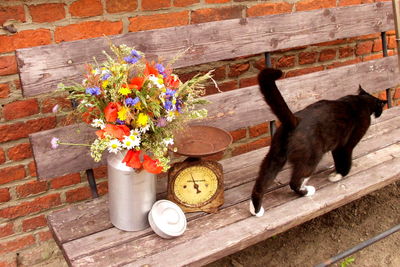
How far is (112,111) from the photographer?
4.66ft

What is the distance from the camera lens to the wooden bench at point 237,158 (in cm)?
158

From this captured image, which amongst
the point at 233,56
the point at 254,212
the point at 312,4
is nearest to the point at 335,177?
the point at 254,212

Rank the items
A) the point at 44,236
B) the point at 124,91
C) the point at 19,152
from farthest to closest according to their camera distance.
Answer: the point at 44,236, the point at 19,152, the point at 124,91

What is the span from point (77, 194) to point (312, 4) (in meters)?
1.79

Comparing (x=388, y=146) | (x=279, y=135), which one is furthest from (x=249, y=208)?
(x=388, y=146)

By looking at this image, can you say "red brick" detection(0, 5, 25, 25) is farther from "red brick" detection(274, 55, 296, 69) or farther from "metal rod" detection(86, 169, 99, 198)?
"red brick" detection(274, 55, 296, 69)

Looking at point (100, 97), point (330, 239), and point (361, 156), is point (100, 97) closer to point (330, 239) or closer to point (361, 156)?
point (361, 156)

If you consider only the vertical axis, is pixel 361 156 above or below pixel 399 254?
above

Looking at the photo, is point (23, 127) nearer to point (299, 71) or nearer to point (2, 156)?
point (2, 156)

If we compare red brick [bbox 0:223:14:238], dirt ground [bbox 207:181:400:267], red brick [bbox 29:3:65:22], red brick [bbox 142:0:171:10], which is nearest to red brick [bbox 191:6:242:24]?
red brick [bbox 142:0:171:10]

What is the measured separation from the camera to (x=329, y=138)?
5.96 feet

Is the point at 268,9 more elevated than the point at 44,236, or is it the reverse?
the point at 268,9

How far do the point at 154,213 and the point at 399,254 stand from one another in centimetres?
156

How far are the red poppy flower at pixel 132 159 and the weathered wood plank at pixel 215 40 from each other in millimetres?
525
